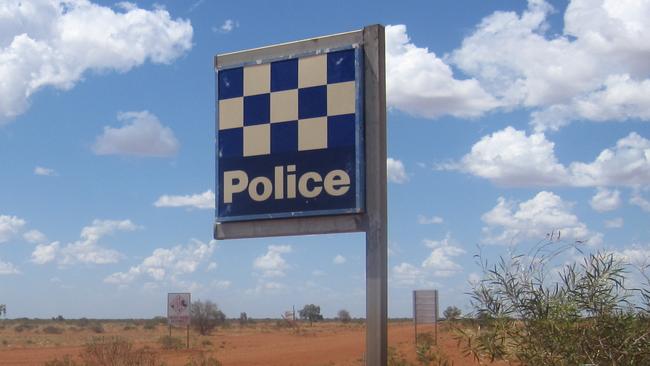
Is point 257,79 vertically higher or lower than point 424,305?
higher

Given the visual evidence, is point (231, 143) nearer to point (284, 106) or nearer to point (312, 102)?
point (284, 106)

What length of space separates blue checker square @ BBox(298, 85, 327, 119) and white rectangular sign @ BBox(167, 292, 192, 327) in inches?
972

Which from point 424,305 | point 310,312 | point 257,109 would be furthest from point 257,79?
point 310,312

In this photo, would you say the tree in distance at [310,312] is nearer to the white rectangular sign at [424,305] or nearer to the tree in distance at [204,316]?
the tree in distance at [204,316]

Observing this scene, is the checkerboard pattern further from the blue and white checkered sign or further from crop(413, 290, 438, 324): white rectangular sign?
crop(413, 290, 438, 324): white rectangular sign

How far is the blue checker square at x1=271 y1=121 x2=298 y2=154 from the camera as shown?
7.58 meters

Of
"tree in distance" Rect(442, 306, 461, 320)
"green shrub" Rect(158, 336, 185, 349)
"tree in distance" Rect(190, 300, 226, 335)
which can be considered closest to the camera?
"tree in distance" Rect(442, 306, 461, 320)

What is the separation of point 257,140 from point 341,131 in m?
0.90

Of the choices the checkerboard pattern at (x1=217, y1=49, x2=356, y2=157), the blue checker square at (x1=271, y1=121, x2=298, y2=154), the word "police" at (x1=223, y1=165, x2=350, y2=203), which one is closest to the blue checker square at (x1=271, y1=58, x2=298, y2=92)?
the checkerboard pattern at (x1=217, y1=49, x2=356, y2=157)

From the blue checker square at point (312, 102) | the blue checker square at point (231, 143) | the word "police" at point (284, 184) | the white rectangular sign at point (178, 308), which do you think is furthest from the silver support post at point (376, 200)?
the white rectangular sign at point (178, 308)

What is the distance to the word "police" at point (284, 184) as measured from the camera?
7281mm

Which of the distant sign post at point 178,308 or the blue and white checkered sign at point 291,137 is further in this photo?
the distant sign post at point 178,308

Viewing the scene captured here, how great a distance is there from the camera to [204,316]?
5359 cm

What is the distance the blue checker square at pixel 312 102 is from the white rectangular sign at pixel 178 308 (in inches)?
972
